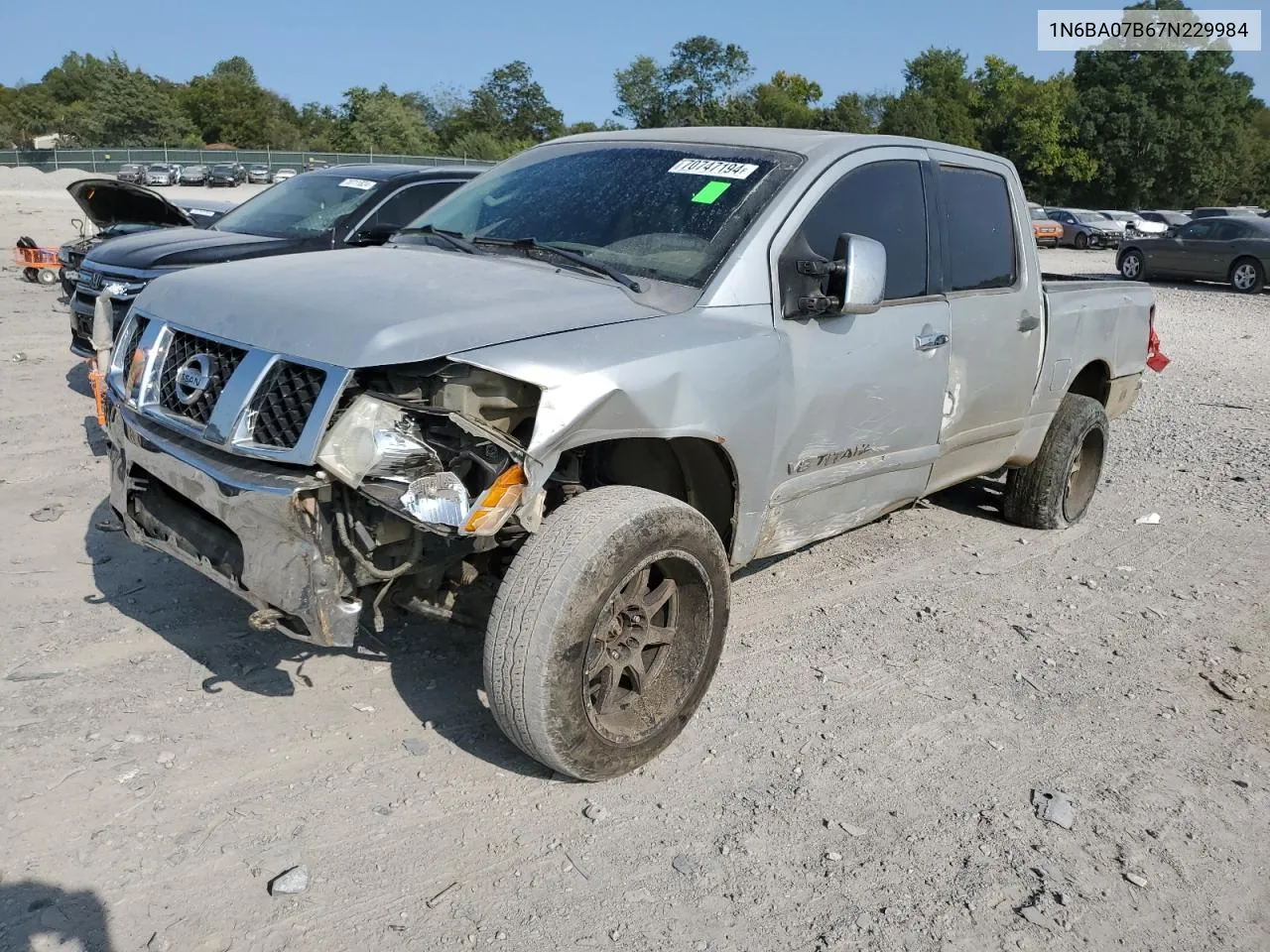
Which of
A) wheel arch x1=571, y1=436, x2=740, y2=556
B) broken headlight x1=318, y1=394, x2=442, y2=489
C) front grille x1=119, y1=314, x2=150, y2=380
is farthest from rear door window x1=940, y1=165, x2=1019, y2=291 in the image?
front grille x1=119, y1=314, x2=150, y2=380

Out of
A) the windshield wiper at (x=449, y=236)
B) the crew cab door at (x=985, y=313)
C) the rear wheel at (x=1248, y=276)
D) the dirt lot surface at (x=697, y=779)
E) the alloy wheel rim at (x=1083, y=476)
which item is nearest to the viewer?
the dirt lot surface at (x=697, y=779)

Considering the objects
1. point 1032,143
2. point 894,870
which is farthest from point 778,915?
point 1032,143

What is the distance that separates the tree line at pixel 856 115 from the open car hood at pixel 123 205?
45.5 metres

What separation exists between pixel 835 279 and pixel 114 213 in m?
8.73

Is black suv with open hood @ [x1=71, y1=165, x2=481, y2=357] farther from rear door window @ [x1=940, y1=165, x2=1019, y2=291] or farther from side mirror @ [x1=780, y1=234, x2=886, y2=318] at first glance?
side mirror @ [x1=780, y1=234, x2=886, y2=318]

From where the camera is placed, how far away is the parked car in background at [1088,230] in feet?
109

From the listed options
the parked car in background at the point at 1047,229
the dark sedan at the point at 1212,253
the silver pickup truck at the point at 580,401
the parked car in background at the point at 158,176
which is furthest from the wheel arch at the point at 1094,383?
the parked car in background at the point at 158,176

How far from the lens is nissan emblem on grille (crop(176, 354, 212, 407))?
3000 mm

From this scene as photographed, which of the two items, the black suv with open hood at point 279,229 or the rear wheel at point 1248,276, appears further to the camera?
the rear wheel at point 1248,276

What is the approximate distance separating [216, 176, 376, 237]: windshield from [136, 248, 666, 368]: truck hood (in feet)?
14.5

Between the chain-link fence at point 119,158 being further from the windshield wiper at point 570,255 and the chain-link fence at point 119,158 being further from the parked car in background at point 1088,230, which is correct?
the windshield wiper at point 570,255

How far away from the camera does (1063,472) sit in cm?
546

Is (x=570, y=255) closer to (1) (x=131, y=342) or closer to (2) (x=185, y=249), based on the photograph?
(1) (x=131, y=342)

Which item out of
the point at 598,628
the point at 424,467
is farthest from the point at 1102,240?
the point at 424,467
